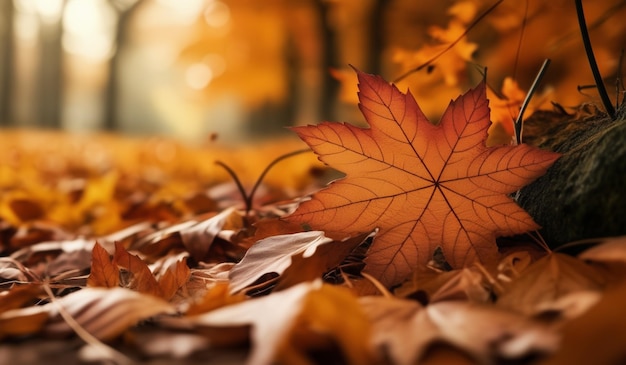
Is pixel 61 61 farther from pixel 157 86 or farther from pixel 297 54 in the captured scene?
pixel 297 54

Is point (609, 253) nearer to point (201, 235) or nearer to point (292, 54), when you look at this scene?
point (201, 235)

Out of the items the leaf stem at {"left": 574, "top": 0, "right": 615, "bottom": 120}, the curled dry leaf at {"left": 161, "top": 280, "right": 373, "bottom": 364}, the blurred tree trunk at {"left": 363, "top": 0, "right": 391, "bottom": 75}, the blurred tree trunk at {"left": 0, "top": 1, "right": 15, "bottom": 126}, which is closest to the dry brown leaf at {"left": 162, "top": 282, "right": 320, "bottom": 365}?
the curled dry leaf at {"left": 161, "top": 280, "right": 373, "bottom": 364}

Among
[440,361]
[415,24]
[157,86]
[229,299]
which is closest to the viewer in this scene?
[440,361]

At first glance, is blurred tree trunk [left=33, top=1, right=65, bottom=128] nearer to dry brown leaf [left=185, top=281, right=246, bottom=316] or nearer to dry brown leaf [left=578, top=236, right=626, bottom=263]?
dry brown leaf [left=185, top=281, right=246, bottom=316]

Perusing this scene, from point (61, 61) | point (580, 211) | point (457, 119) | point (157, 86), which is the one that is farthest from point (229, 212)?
point (157, 86)

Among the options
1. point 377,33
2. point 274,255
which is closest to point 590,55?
point 274,255

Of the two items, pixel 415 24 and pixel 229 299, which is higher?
pixel 415 24

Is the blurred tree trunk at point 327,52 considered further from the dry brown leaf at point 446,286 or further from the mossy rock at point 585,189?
the dry brown leaf at point 446,286
